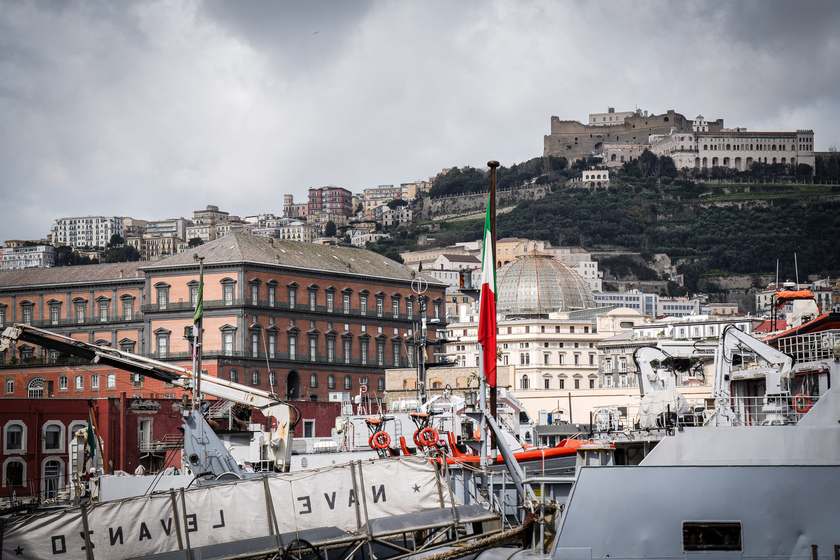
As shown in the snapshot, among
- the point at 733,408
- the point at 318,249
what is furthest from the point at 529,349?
the point at 733,408

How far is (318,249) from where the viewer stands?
104m

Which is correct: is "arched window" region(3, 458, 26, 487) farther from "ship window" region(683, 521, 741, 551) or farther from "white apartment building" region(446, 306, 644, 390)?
"white apartment building" region(446, 306, 644, 390)

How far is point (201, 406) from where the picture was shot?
4050 centimetres

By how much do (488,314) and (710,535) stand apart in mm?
6850

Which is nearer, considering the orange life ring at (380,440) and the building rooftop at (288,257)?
the orange life ring at (380,440)

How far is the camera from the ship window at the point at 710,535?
2155cm

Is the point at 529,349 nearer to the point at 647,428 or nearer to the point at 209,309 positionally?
the point at 209,309

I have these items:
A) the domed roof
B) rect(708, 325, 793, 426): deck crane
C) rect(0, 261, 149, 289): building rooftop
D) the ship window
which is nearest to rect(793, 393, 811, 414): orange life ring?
rect(708, 325, 793, 426): deck crane

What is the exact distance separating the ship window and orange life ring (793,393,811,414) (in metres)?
4.00

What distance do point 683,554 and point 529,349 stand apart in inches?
4533

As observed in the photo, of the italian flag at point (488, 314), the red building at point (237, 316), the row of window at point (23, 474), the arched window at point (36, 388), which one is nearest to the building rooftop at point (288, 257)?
the red building at point (237, 316)

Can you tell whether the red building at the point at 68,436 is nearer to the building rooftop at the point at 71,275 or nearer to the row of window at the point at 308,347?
the row of window at the point at 308,347

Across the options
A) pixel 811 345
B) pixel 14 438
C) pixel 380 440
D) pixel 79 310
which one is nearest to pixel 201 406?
pixel 380 440

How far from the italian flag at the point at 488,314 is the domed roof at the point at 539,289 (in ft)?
505
